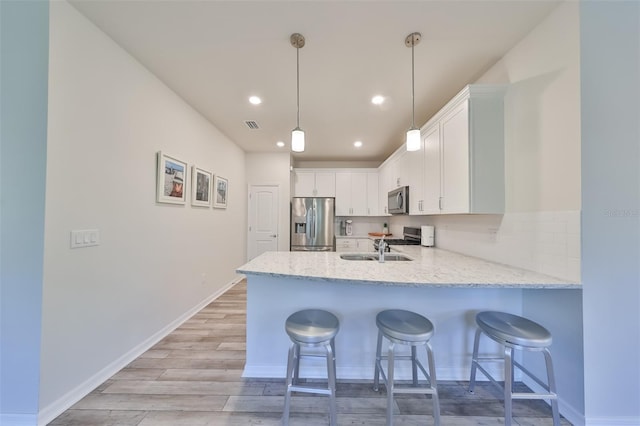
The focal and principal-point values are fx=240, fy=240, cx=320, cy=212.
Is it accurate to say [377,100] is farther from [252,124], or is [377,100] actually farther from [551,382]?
[551,382]

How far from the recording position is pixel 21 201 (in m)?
1.45

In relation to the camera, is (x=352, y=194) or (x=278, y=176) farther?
(x=352, y=194)

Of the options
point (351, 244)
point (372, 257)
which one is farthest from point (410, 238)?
point (372, 257)

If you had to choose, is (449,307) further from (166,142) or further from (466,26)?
(166,142)

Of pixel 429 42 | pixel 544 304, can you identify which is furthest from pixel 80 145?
pixel 544 304

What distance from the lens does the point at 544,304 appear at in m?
1.65

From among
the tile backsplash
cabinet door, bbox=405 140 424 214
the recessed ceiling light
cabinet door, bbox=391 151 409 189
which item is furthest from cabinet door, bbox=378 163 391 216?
the tile backsplash

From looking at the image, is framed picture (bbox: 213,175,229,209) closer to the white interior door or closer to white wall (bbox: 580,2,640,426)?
the white interior door

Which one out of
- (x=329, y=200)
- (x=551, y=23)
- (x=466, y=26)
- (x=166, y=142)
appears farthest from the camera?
(x=329, y=200)

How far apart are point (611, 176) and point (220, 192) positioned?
4113mm

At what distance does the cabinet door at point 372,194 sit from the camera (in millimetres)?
5090

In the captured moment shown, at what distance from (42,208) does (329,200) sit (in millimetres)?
3955

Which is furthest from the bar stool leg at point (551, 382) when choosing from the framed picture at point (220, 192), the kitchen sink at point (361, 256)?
the framed picture at point (220, 192)

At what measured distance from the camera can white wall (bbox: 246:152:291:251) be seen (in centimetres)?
488
